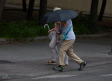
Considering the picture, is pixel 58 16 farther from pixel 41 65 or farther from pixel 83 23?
pixel 83 23

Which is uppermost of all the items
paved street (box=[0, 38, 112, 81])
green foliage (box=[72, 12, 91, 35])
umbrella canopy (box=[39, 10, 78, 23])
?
umbrella canopy (box=[39, 10, 78, 23])

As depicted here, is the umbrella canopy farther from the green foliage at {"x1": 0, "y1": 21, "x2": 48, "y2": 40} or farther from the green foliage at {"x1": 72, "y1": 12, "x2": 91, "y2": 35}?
the green foliage at {"x1": 72, "y1": 12, "x2": 91, "y2": 35}

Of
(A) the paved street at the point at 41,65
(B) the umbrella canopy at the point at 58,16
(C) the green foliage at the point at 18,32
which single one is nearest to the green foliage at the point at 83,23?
(C) the green foliage at the point at 18,32

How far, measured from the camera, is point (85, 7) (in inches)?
1334

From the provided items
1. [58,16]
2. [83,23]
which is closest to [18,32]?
[83,23]

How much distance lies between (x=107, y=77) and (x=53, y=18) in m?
2.05

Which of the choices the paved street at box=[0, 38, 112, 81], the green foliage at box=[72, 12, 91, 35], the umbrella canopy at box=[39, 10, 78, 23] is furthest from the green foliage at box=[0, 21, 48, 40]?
the umbrella canopy at box=[39, 10, 78, 23]

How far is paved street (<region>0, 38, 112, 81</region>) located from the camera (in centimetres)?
661

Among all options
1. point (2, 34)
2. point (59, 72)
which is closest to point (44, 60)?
point (59, 72)

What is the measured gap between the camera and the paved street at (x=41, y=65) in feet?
21.7

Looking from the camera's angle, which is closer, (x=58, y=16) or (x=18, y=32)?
(x=58, y=16)

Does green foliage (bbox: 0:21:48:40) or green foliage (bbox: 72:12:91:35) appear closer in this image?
green foliage (bbox: 0:21:48:40)

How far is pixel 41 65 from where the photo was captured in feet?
26.2

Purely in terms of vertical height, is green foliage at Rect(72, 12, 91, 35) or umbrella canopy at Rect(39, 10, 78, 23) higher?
umbrella canopy at Rect(39, 10, 78, 23)
